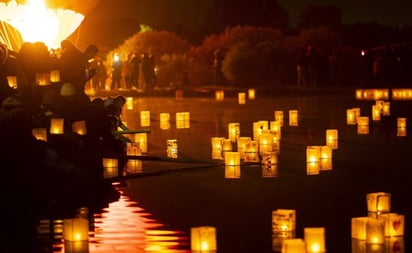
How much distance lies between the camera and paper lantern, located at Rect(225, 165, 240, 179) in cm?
1670

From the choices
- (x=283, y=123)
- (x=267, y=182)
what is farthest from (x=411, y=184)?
(x=283, y=123)

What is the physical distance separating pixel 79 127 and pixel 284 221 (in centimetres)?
692

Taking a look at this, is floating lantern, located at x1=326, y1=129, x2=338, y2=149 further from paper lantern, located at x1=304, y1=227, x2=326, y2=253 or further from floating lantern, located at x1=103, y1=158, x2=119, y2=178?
paper lantern, located at x1=304, y1=227, x2=326, y2=253

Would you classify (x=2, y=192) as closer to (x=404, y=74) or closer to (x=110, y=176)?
(x=110, y=176)

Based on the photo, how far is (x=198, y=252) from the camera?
1021 centimetres

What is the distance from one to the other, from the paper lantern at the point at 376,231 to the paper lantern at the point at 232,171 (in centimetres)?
613

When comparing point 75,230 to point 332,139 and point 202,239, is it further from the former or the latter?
point 332,139

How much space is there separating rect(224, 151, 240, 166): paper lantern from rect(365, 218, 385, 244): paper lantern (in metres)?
7.18

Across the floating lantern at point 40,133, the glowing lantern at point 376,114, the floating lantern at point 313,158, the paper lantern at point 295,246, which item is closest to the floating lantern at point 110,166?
the floating lantern at point 40,133

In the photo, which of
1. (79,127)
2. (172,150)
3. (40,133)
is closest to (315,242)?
(40,133)

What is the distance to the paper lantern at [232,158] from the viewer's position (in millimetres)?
17641

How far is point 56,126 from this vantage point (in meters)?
17.0

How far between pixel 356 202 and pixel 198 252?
4179 mm

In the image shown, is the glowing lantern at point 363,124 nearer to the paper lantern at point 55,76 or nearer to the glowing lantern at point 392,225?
Result: the paper lantern at point 55,76
